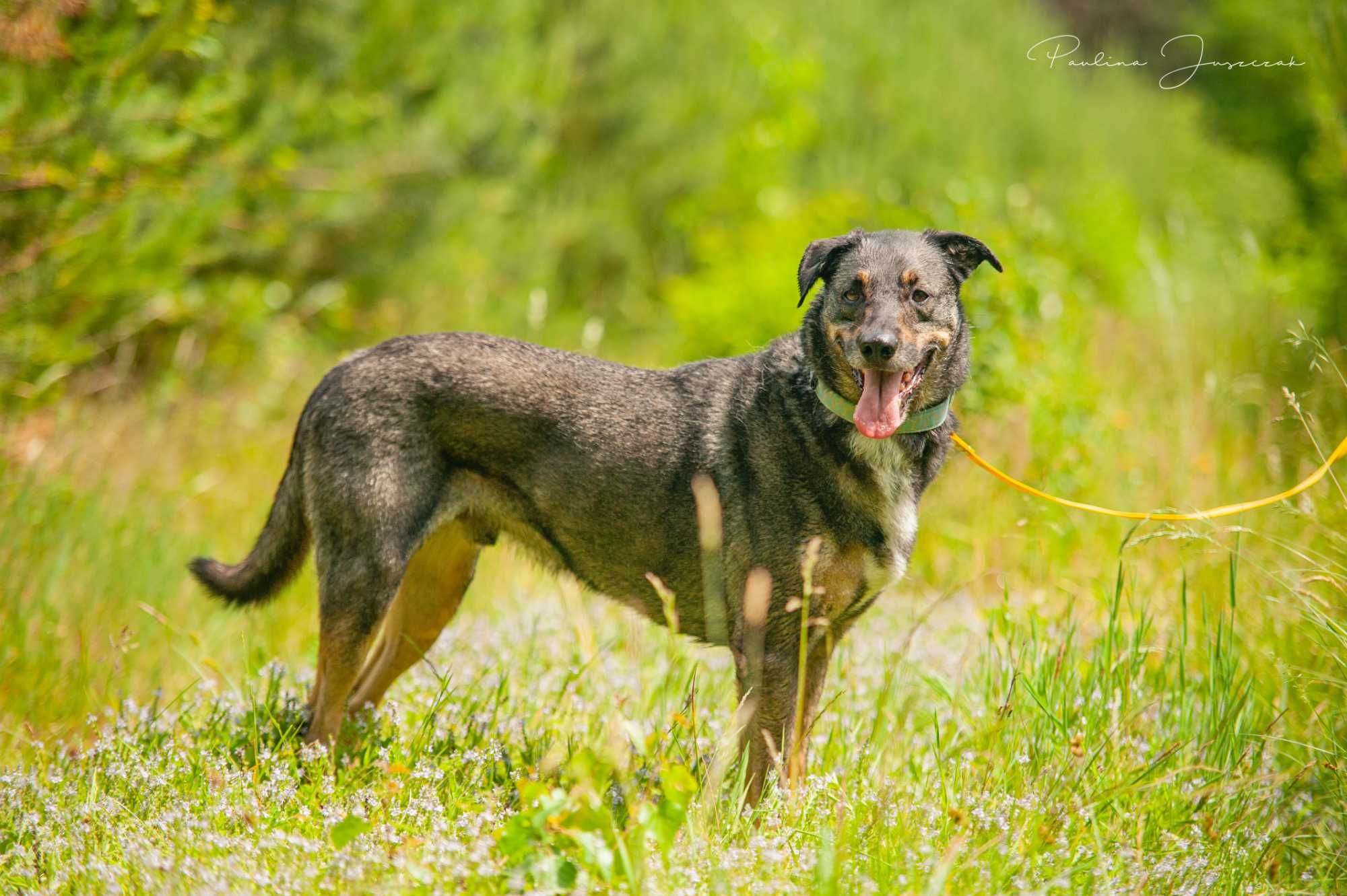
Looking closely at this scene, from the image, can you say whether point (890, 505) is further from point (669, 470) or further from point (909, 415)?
point (669, 470)

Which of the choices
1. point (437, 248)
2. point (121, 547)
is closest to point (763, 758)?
point (121, 547)

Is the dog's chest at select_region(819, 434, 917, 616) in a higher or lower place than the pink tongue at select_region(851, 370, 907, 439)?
lower

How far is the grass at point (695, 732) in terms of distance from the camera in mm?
2930

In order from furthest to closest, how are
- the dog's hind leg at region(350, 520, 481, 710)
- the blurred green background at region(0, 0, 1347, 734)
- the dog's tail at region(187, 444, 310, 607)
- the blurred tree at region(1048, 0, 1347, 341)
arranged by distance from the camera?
the blurred tree at region(1048, 0, 1347, 341) → the blurred green background at region(0, 0, 1347, 734) → the dog's hind leg at region(350, 520, 481, 710) → the dog's tail at region(187, 444, 310, 607)

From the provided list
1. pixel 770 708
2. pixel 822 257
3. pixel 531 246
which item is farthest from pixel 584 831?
pixel 531 246

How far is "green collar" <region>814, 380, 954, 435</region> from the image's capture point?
12.0ft

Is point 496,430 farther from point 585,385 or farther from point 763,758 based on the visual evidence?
point 763,758

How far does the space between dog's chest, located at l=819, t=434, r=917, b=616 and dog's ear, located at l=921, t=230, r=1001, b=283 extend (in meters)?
0.67

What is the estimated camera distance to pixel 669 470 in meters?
3.91

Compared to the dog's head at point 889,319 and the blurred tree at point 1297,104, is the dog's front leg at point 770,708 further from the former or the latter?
the blurred tree at point 1297,104

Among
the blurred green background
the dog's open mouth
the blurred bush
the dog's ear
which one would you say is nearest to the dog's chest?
the dog's open mouth

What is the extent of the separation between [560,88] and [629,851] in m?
9.16

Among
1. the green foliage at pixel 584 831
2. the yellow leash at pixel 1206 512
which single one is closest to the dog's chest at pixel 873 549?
the yellow leash at pixel 1206 512

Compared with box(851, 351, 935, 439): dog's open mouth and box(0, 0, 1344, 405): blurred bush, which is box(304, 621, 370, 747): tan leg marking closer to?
box(851, 351, 935, 439): dog's open mouth
